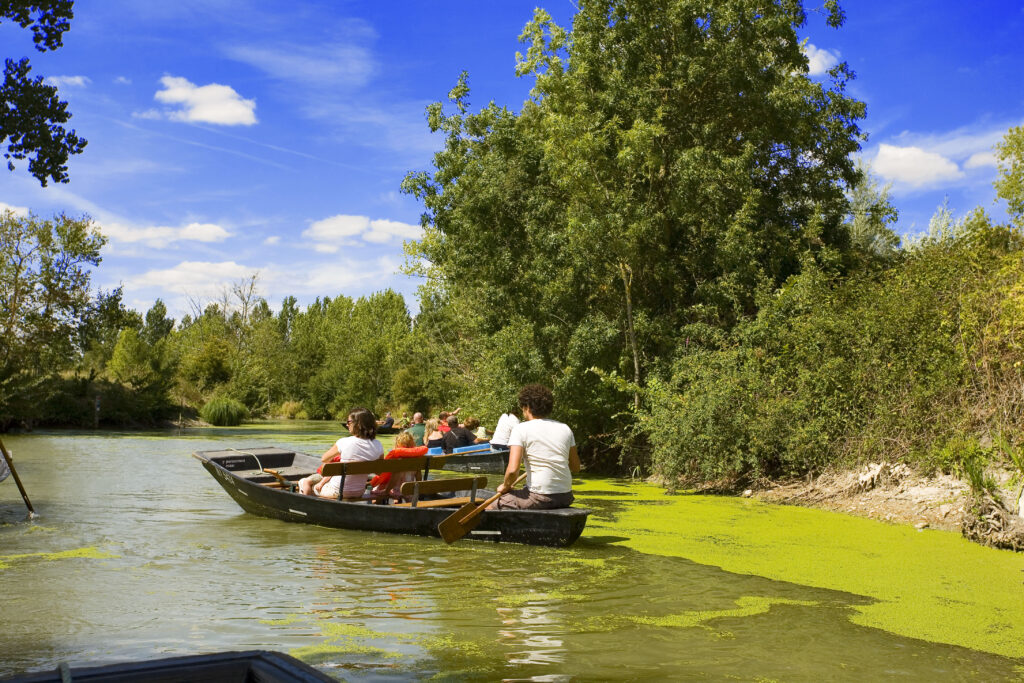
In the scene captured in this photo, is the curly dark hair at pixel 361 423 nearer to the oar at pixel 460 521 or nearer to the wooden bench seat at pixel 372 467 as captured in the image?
the wooden bench seat at pixel 372 467

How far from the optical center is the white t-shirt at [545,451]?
8.32 metres

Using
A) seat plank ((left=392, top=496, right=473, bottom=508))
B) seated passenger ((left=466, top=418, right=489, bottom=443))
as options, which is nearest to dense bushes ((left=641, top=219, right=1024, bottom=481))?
seat plank ((left=392, top=496, right=473, bottom=508))

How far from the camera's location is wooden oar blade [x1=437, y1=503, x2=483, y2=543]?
8.66 meters

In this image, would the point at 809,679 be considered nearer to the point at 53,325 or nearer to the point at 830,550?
the point at 830,550

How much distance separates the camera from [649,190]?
53.3 feet

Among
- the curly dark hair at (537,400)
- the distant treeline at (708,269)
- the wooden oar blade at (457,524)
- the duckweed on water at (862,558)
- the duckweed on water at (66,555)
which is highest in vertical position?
the distant treeline at (708,269)

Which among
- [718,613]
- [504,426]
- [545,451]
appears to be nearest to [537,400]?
[545,451]

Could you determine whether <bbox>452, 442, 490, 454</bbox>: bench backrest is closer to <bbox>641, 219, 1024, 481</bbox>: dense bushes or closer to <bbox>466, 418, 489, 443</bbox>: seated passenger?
<bbox>466, 418, 489, 443</bbox>: seated passenger

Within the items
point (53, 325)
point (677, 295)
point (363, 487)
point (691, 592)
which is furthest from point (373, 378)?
point (691, 592)

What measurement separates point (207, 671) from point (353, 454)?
24.4 feet

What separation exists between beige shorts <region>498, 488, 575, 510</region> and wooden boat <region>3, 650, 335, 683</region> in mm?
6307

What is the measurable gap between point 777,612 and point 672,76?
1237 cm

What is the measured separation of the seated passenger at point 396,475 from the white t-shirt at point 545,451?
1901 millimetres

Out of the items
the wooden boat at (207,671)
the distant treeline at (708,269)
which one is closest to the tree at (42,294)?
the distant treeline at (708,269)
